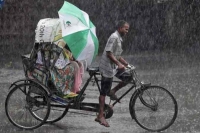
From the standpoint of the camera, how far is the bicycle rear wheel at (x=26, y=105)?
7.83 meters

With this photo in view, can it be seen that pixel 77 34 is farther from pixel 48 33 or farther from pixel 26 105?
pixel 26 105

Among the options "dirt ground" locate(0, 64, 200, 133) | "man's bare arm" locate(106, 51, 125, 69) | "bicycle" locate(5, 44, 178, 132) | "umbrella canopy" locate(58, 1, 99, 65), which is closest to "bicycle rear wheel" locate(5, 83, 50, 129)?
"bicycle" locate(5, 44, 178, 132)

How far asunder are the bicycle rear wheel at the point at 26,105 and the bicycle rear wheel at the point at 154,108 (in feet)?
4.86

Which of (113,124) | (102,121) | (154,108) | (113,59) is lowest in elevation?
(113,124)

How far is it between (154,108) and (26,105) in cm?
216

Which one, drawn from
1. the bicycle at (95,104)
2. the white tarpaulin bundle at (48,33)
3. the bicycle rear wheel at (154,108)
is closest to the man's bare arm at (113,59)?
the bicycle at (95,104)

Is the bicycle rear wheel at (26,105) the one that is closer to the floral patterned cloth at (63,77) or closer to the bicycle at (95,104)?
the bicycle at (95,104)

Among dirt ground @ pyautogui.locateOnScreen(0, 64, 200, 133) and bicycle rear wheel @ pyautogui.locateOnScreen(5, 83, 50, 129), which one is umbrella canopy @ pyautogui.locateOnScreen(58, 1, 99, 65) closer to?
bicycle rear wheel @ pyautogui.locateOnScreen(5, 83, 50, 129)

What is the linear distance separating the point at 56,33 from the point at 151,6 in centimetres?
1346

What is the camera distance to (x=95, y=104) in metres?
7.90

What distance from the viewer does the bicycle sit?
7723mm

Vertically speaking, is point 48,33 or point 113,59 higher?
point 48,33

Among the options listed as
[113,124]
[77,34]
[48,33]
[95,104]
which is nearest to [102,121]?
[95,104]

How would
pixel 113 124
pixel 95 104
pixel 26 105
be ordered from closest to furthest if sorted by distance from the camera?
pixel 95 104 < pixel 26 105 < pixel 113 124
